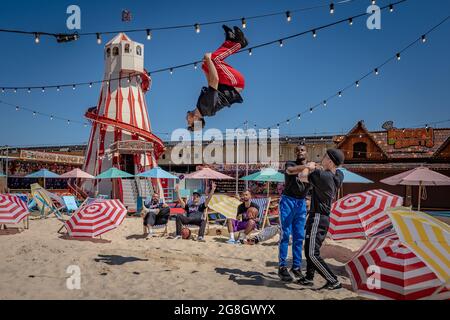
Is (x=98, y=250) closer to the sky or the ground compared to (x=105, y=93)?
closer to the ground

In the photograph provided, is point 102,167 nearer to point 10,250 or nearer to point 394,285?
point 10,250

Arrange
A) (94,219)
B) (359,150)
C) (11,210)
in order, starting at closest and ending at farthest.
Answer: (94,219) → (11,210) → (359,150)

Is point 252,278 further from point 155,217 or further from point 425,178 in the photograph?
point 425,178

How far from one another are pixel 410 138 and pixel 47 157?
23.7m

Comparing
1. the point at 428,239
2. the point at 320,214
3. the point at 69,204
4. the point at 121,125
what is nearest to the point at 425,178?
the point at 320,214

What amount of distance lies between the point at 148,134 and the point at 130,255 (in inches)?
591

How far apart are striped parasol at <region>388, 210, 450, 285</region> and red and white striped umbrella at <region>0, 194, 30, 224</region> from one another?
7.99 metres

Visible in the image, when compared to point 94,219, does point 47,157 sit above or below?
above

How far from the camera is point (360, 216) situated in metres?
5.29

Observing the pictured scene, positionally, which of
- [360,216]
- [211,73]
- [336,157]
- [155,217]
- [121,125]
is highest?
[121,125]

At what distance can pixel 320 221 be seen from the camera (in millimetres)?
3891

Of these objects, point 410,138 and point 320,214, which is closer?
point 320,214

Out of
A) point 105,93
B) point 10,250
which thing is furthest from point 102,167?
Answer: point 10,250

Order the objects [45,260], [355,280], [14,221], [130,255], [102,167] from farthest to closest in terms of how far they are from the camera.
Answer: [102,167] → [14,221] → [130,255] → [45,260] → [355,280]
